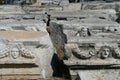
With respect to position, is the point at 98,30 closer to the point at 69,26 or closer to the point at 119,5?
the point at 69,26

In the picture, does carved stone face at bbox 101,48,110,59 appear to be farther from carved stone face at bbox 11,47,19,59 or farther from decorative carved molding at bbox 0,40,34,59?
carved stone face at bbox 11,47,19,59

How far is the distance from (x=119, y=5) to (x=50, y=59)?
29.5ft

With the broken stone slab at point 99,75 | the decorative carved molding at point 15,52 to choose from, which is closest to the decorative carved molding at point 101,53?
the broken stone slab at point 99,75

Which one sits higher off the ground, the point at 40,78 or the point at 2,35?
the point at 2,35

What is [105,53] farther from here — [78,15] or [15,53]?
[78,15]

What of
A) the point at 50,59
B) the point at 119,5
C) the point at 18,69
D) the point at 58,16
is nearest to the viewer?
the point at 18,69

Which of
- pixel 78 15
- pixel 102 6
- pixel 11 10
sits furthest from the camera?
pixel 102 6

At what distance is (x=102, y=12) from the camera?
46.0 feet

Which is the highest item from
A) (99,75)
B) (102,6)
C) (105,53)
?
(105,53)

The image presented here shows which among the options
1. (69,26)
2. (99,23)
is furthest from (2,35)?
(99,23)

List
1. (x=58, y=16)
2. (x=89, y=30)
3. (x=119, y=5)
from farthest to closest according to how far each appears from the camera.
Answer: (x=119, y=5)
(x=58, y=16)
(x=89, y=30)

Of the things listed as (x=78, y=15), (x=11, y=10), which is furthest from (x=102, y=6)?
(x=11, y=10)

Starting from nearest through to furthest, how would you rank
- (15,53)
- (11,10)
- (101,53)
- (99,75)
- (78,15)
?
(99,75), (15,53), (101,53), (78,15), (11,10)

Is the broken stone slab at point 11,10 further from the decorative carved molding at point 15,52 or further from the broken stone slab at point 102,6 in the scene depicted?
the decorative carved molding at point 15,52
